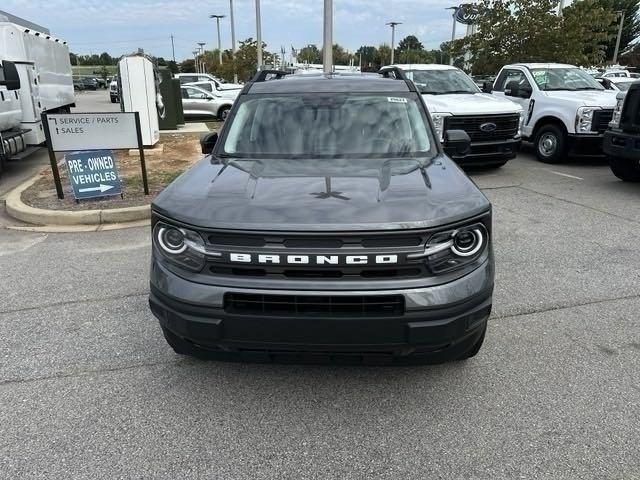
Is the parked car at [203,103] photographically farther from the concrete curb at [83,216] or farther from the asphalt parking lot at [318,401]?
the asphalt parking lot at [318,401]

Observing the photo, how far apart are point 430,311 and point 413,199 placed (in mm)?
607

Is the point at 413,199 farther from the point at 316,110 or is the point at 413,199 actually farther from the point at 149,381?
the point at 149,381

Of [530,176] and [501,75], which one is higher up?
[501,75]

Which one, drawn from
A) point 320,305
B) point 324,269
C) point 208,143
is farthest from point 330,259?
point 208,143

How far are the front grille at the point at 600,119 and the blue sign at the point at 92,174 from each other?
853 cm

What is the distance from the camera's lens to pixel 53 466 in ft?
8.23

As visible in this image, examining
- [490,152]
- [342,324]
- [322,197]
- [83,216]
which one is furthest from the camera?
[490,152]

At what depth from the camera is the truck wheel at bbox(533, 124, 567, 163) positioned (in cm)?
1044

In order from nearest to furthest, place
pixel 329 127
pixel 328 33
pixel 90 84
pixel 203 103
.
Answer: pixel 329 127 < pixel 328 33 < pixel 203 103 < pixel 90 84

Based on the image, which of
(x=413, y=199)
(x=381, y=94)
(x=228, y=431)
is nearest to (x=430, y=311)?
(x=413, y=199)

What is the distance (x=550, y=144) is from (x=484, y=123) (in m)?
2.39

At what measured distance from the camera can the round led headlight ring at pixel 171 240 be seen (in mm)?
2693

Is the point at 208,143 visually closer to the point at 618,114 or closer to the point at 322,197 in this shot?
the point at 322,197

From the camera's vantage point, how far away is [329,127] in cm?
387
